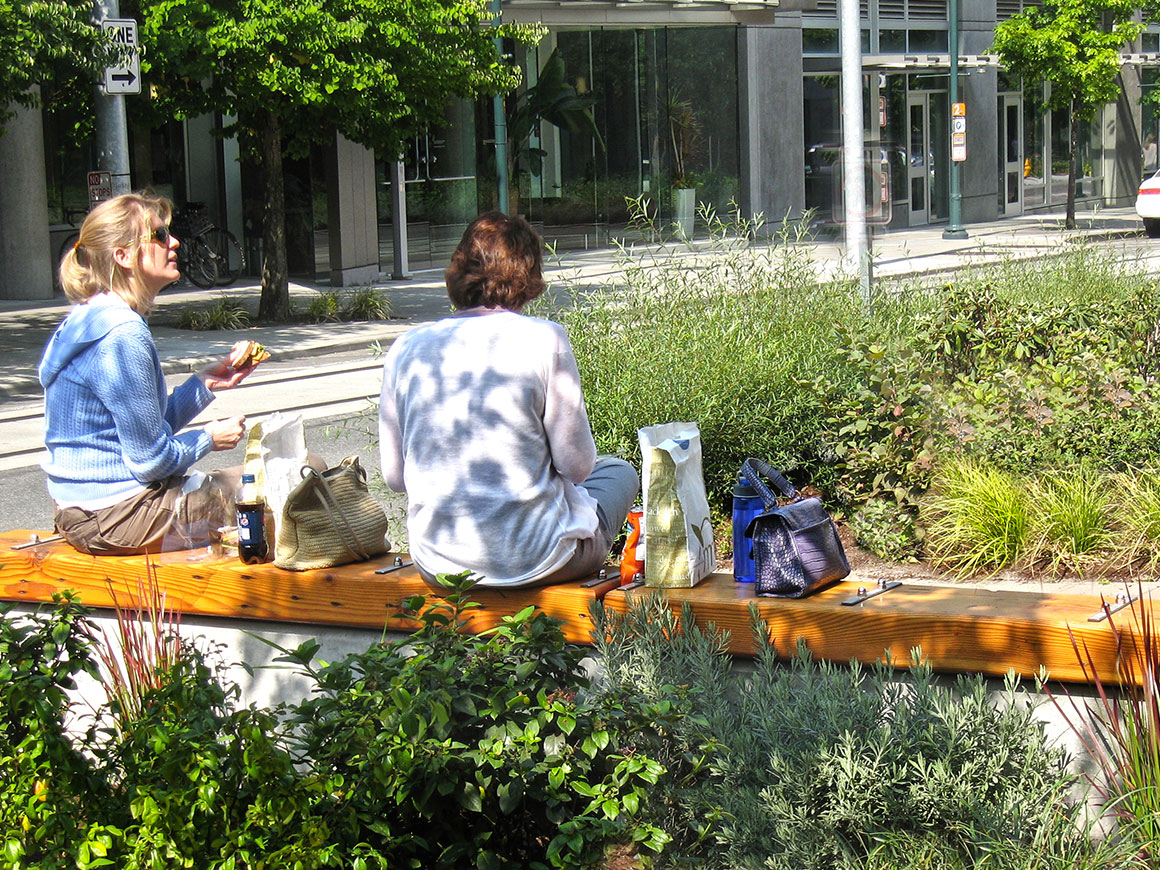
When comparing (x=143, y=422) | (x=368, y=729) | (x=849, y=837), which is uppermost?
(x=143, y=422)

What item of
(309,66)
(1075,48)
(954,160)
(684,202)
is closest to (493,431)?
(309,66)

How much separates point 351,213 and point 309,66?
21.1ft

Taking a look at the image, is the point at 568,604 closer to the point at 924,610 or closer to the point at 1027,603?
the point at 924,610

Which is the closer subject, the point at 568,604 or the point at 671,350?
the point at 568,604

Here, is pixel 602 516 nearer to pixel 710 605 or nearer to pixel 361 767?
pixel 710 605

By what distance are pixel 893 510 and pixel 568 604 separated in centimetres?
248

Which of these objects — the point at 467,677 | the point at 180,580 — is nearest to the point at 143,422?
the point at 180,580

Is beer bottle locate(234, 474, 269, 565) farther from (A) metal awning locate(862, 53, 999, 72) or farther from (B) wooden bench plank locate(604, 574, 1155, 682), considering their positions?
(A) metal awning locate(862, 53, 999, 72)

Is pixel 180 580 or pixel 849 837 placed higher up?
pixel 180 580

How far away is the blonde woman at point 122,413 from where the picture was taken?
401 centimetres

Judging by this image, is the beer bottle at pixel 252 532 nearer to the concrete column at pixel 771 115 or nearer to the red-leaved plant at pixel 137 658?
the red-leaved plant at pixel 137 658

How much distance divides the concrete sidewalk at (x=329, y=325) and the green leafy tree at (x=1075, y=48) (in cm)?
284

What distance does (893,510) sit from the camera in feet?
18.8

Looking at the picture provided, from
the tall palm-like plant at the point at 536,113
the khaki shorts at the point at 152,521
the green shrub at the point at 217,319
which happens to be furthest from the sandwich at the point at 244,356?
the tall palm-like plant at the point at 536,113
